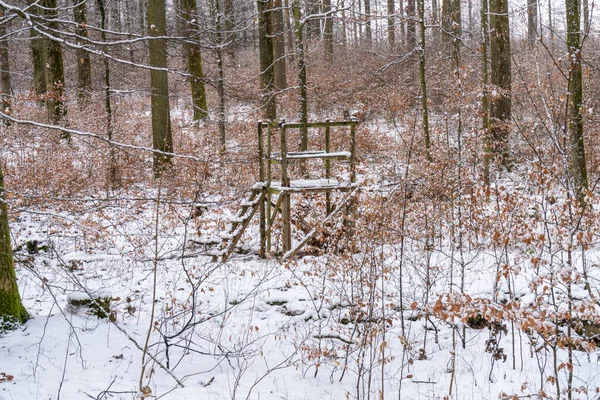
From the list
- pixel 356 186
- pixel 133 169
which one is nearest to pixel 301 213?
pixel 356 186

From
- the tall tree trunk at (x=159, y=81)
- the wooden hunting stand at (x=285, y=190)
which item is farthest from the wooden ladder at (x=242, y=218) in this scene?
the tall tree trunk at (x=159, y=81)

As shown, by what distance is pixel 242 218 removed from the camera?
29.5ft

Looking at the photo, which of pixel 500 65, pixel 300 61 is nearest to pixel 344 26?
pixel 500 65

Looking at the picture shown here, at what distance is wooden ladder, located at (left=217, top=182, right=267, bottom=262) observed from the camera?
8875mm

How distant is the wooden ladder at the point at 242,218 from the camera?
29.1 ft

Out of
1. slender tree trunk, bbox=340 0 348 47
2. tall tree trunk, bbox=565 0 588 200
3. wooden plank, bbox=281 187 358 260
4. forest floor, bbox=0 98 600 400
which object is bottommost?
forest floor, bbox=0 98 600 400

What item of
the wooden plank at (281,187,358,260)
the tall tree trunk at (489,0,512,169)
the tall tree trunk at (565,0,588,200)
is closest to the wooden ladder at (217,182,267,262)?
the wooden plank at (281,187,358,260)

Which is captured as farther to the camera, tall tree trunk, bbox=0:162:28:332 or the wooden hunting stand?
the wooden hunting stand

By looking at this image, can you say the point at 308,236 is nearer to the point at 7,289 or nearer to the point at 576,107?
the point at 7,289

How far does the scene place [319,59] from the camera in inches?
1044

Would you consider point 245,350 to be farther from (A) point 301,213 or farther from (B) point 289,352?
(A) point 301,213

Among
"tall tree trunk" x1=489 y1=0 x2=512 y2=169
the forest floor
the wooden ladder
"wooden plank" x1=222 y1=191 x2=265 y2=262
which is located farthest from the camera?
"tall tree trunk" x1=489 y1=0 x2=512 y2=169

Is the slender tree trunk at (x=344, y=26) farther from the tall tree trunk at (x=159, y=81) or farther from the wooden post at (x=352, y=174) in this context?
the tall tree trunk at (x=159, y=81)

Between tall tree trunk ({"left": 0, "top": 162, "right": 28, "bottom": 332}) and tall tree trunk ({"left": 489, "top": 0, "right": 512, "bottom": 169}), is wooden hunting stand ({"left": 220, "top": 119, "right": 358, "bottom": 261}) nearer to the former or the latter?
tall tree trunk ({"left": 0, "top": 162, "right": 28, "bottom": 332})
